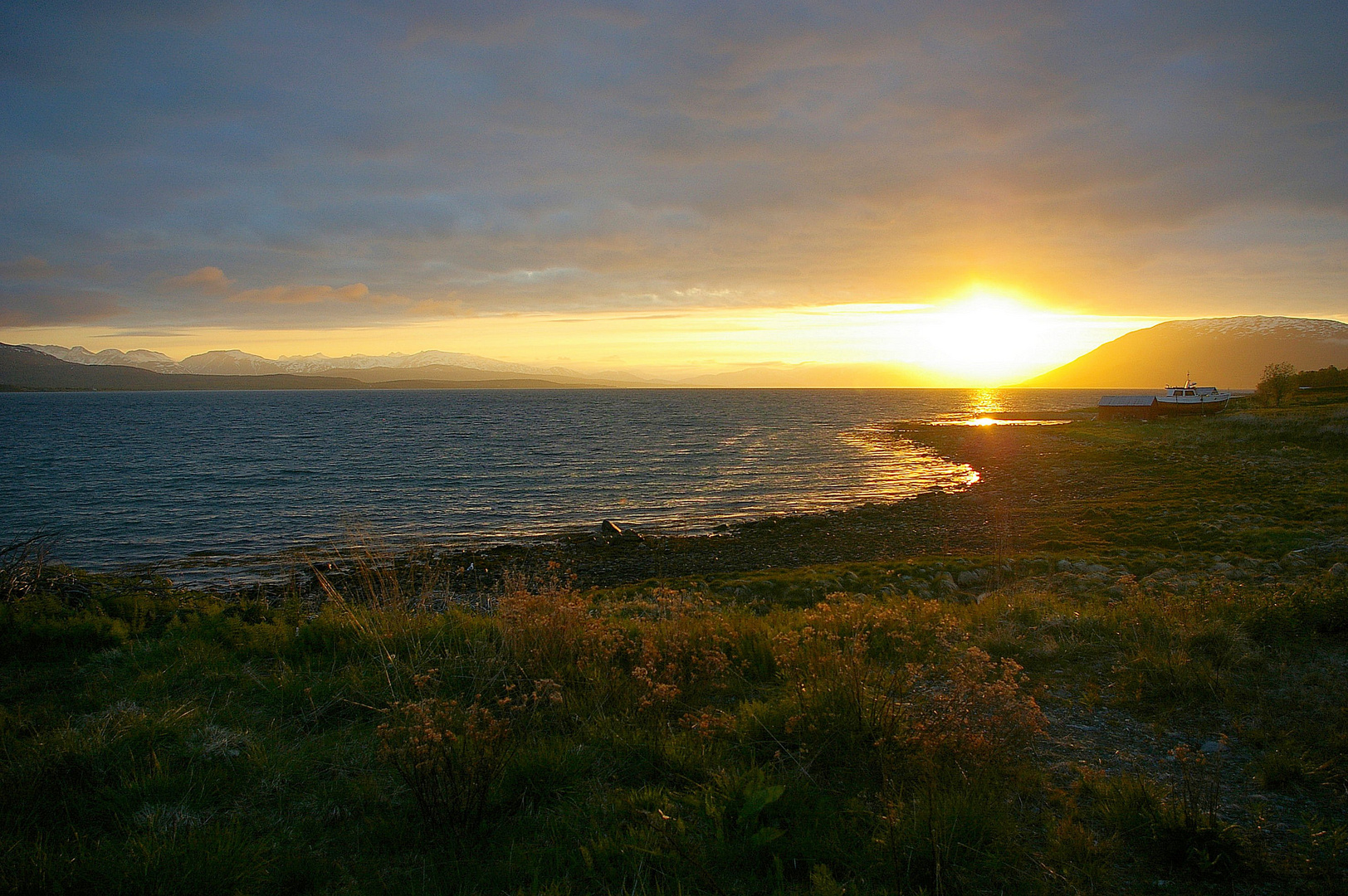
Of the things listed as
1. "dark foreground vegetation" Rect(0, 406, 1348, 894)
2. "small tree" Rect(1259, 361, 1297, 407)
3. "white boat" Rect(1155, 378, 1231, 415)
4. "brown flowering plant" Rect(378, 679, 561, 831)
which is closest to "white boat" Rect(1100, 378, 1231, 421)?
"white boat" Rect(1155, 378, 1231, 415)

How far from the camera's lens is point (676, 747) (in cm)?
450

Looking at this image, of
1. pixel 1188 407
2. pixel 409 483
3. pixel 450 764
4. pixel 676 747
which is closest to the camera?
pixel 450 764

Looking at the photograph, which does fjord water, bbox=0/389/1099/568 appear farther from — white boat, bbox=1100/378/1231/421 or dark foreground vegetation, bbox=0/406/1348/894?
white boat, bbox=1100/378/1231/421

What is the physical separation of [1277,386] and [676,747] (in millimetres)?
77543

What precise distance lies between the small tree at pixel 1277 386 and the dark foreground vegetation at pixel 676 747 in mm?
66409

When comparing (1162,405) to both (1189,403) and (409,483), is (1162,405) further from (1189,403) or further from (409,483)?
(409,483)

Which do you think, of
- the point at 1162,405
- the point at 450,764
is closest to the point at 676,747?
the point at 450,764

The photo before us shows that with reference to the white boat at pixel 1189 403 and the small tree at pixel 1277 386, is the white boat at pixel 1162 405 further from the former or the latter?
the small tree at pixel 1277 386

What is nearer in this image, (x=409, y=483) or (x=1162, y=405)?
(x=409, y=483)

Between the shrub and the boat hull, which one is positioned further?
the boat hull

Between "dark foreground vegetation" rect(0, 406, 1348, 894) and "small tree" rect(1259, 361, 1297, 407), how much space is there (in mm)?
66409

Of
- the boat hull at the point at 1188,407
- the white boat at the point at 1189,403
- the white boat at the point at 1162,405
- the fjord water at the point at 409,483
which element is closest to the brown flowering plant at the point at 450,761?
the fjord water at the point at 409,483

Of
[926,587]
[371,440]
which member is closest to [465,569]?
[926,587]

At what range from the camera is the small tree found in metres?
57.6
